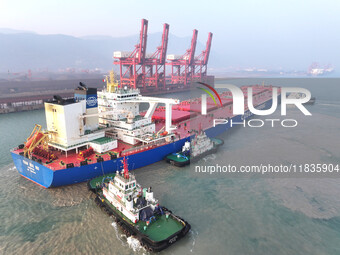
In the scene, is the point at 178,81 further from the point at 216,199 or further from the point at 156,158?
the point at 216,199

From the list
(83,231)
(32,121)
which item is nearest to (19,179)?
(83,231)

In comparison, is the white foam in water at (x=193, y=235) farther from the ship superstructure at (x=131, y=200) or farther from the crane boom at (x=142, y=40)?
the crane boom at (x=142, y=40)

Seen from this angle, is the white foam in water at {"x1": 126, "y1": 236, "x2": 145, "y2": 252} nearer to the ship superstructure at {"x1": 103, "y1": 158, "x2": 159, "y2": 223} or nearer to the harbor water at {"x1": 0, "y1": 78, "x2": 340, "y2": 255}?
the harbor water at {"x1": 0, "y1": 78, "x2": 340, "y2": 255}

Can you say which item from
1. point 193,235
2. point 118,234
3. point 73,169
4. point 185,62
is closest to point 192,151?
point 193,235

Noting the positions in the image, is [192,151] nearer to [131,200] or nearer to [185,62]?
[131,200]

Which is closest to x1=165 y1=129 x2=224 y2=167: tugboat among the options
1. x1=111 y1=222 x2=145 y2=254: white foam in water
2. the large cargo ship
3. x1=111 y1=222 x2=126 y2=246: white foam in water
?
the large cargo ship
